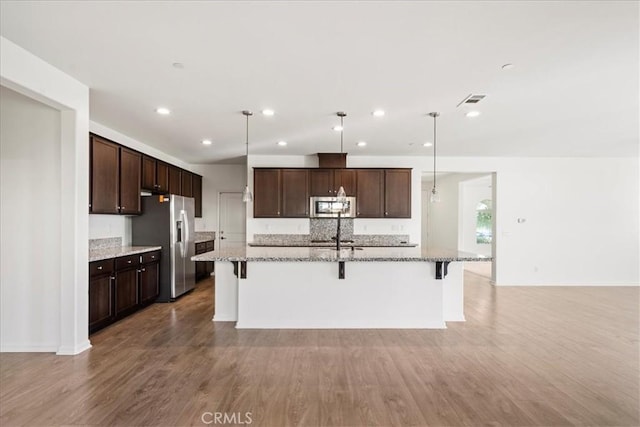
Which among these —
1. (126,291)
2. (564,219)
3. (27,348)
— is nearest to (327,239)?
(126,291)

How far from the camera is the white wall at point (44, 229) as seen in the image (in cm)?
307

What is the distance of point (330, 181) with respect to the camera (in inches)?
241

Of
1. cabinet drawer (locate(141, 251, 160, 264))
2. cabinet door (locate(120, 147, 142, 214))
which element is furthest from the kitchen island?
cabinet door (locate(120, 147, 142, 214))

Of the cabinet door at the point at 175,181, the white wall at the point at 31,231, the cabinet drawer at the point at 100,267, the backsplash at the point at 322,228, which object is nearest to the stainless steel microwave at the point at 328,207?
the backsplash at the point at 322,228

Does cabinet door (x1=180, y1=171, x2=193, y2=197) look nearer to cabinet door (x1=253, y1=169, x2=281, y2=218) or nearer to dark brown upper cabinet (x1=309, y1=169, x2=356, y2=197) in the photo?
cabinet door (x1=253, y1=169, x2=281, y2=218)

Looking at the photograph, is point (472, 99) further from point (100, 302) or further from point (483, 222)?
point (483, 222)

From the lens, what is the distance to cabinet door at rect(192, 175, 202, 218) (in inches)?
273

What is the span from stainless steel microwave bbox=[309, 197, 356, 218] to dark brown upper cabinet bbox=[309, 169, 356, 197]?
0.13 metres

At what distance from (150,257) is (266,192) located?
2.23 m

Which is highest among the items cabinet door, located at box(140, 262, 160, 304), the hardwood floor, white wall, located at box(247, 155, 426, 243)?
white wall, located at box(247, 155, 426, 243)

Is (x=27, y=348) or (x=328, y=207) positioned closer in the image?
(x=27, y=348)

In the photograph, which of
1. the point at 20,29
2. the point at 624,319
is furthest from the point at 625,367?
the point at 20,29

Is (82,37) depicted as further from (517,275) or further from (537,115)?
(517,275)

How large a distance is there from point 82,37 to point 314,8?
168 centimetres
